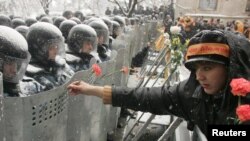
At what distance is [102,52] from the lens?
6.94 m

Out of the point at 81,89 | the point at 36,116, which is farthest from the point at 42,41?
the point at 36,116

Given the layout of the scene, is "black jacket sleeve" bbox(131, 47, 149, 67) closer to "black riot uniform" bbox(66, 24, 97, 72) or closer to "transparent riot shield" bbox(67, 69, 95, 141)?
"black riot uniform" bbox(66, 24, 97, 72)

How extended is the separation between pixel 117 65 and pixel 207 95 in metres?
2.41

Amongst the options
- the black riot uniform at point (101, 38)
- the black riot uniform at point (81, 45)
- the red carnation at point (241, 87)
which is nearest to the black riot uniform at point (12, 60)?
the black riot uniform at point (81, 45)

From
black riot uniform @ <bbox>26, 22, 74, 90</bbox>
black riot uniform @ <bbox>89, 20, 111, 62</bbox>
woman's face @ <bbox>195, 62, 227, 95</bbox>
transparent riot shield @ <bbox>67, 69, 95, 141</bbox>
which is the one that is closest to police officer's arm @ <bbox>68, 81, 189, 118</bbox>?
transparent riot shield @ <bbox>67, 69, 95, 141</bbox>

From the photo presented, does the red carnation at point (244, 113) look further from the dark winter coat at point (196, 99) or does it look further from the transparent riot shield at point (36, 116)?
the transparent riot shield at point (36, 116)

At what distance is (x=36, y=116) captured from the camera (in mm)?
2449

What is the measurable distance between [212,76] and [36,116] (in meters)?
1.24

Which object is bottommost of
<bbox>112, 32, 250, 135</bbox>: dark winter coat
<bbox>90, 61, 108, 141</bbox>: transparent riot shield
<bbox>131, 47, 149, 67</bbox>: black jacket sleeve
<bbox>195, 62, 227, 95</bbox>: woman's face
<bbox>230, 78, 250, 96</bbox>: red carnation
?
<bbox>131, 47, 149, 67</bbox>: black jacket sleeve

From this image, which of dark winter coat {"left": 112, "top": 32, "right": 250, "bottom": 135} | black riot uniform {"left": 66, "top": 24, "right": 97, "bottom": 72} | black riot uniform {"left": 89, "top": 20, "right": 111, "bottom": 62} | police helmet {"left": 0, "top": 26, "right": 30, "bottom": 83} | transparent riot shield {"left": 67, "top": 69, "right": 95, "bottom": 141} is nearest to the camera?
dark winter coat {"left": 112, "top": 32, "right": 250, "bottom": 135}

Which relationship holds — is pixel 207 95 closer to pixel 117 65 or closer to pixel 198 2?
pixel 117 65

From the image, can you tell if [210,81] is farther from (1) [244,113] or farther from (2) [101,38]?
(2) [101,38]

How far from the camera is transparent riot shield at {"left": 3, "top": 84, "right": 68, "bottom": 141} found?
222 cm

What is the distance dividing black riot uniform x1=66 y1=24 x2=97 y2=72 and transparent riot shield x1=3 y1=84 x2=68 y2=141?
8.37 feet
